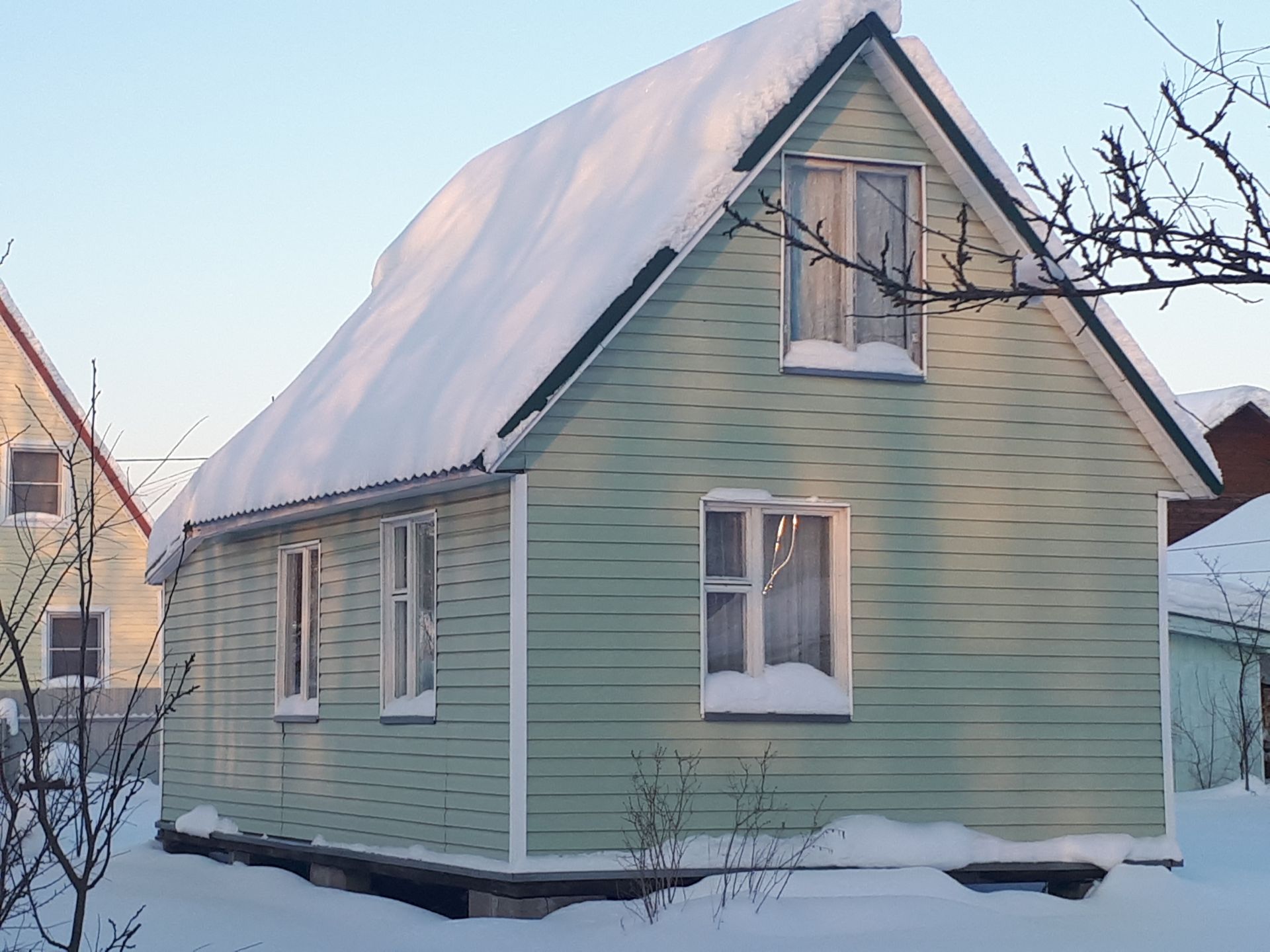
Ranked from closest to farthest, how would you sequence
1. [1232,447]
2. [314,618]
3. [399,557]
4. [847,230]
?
[847,230] → [399,557] → [314,618] → [1232,447]

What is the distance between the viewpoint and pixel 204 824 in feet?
59.6

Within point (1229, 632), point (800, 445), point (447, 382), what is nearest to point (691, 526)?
point (800, 445)

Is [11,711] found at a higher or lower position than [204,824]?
higher

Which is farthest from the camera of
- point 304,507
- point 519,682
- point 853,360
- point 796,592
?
point 304,507

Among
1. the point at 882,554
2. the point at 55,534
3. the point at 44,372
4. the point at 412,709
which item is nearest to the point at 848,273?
the point at 882,554

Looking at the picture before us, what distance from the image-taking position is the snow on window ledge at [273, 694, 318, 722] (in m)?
16.2

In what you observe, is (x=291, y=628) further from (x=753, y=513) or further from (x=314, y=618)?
(x=753, y=513)

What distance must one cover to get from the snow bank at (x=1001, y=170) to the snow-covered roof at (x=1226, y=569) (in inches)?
423

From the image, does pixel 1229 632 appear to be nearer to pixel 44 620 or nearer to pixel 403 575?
pixel 403 575

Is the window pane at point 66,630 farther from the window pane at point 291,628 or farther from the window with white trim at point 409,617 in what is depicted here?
the window with white trim at point 409,617

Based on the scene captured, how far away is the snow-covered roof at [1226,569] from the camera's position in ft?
84.0

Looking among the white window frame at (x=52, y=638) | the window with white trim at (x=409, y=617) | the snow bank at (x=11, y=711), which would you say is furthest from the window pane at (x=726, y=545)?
the white window frame at (x=52, y=638)

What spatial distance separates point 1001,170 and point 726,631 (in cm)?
422

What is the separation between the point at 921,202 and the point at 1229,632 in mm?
13020
